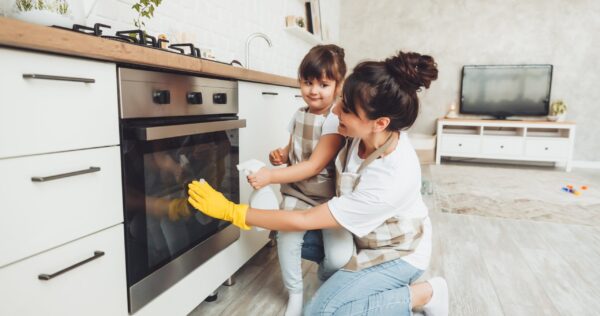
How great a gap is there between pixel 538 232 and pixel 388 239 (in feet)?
5.20

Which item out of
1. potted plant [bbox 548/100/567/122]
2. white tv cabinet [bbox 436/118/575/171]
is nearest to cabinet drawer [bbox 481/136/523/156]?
white tv cabinet [bbox 436/118/575/171]

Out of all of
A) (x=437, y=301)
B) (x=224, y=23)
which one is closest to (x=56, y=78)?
(x=437, y=301)

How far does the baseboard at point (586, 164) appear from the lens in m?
4.64

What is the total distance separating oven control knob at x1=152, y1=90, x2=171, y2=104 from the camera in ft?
3.16

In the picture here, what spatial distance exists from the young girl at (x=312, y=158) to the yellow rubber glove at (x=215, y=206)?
16 centimetres

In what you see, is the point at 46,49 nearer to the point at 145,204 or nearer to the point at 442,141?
the point at 145,204

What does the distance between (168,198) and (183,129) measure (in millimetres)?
197

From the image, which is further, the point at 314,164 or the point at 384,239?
the point at 314,164

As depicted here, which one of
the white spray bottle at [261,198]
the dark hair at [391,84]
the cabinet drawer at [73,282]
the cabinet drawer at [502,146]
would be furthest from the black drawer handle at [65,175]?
the cabinet drawer at [502,146]

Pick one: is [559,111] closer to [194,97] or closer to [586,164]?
[586,164]

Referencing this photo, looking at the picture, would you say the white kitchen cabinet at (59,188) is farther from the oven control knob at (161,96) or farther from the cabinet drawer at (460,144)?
the cabinet drawer at (460,144)

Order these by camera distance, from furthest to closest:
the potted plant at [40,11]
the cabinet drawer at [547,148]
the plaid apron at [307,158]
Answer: the cabinet drawer at [547,148], the plaid apron at [307,158], the potted plant at [40,11]

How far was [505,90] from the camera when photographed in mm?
4723

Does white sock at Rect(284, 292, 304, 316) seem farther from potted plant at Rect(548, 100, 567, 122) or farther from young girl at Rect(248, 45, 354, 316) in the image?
potted plant at Rect(548, 100, 567, 122)
